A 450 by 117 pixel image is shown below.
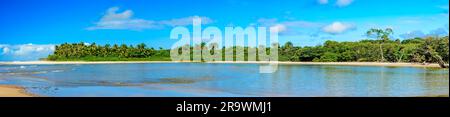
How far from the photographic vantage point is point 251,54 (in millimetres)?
71250

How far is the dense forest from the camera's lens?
44859 millimetres

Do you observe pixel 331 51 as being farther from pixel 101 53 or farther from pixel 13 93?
pixel 13 93

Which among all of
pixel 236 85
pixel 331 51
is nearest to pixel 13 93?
pixel 236 85

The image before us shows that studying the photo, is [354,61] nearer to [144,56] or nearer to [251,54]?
[251,54]

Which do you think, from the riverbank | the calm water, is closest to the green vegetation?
the calm water

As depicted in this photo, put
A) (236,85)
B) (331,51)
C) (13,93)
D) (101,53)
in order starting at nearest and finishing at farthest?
(13,93), (236,85), (331,51), (101,53)

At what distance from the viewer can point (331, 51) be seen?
2522 inches

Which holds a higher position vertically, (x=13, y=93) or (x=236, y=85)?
(x=13, y=93)

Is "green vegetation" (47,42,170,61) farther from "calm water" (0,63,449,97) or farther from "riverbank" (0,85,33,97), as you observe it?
"riverbank" (0,85,33,97)

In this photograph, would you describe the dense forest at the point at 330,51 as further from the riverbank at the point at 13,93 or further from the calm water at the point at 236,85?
the riverbank at the point at 13,93

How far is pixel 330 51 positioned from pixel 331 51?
161 millimetres
